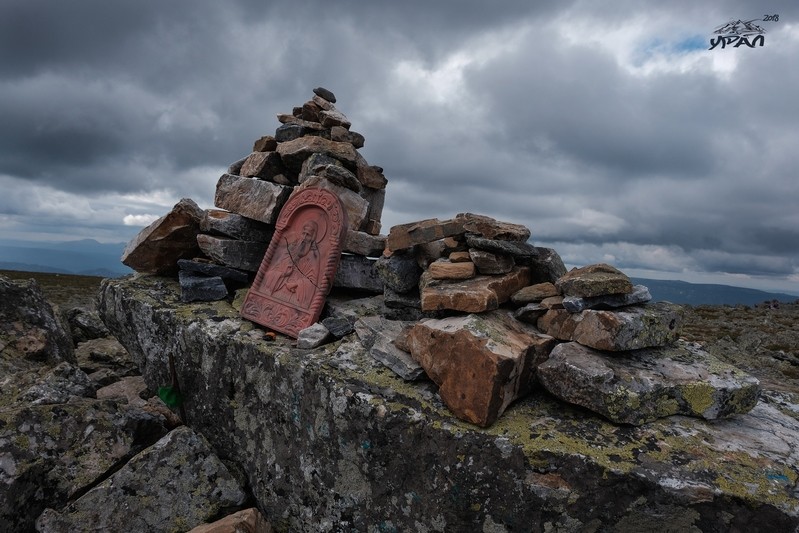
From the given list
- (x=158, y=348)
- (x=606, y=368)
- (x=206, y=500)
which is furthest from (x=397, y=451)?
(x=158, y=348)

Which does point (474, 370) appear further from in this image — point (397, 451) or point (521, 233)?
point (521, 233)

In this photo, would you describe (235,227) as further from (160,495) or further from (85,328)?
(85,328)

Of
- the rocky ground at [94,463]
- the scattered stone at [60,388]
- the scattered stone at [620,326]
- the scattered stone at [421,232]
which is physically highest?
the scattered stone at [421,232]

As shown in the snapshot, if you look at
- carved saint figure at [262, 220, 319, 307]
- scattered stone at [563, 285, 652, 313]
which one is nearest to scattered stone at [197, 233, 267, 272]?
carved saint figure at [262, 220, 319, 307]

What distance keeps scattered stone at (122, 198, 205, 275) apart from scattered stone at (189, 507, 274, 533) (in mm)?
5234

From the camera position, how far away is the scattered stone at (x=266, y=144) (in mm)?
8984

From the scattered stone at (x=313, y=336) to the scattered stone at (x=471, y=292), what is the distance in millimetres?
1475

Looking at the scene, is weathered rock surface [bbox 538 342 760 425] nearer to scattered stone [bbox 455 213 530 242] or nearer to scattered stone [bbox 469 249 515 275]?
scattered stone [bbox 469 249 515 275]

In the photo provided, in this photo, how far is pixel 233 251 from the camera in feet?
26.5

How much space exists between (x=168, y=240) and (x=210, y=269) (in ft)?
3.77

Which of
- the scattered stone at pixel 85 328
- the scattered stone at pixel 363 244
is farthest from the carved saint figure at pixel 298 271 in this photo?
the scattered stone at pixel 85 328

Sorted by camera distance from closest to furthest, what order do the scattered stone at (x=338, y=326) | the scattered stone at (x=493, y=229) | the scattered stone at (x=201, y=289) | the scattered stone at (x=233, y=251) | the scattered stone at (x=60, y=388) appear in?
1. the scattered stone at (x=493, y=229)
2. the scattered stone at (x=338, y=326)
3. the scattered stone at (x=60, y=388)
4. the scattered stone at (x=201, y=289)
5. the scattered stone at (x=233, y=251)

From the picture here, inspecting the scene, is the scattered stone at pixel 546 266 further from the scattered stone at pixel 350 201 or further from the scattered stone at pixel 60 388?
the scattered stone at pixel 60 388

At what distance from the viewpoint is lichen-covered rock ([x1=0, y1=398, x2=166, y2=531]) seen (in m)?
5.04
